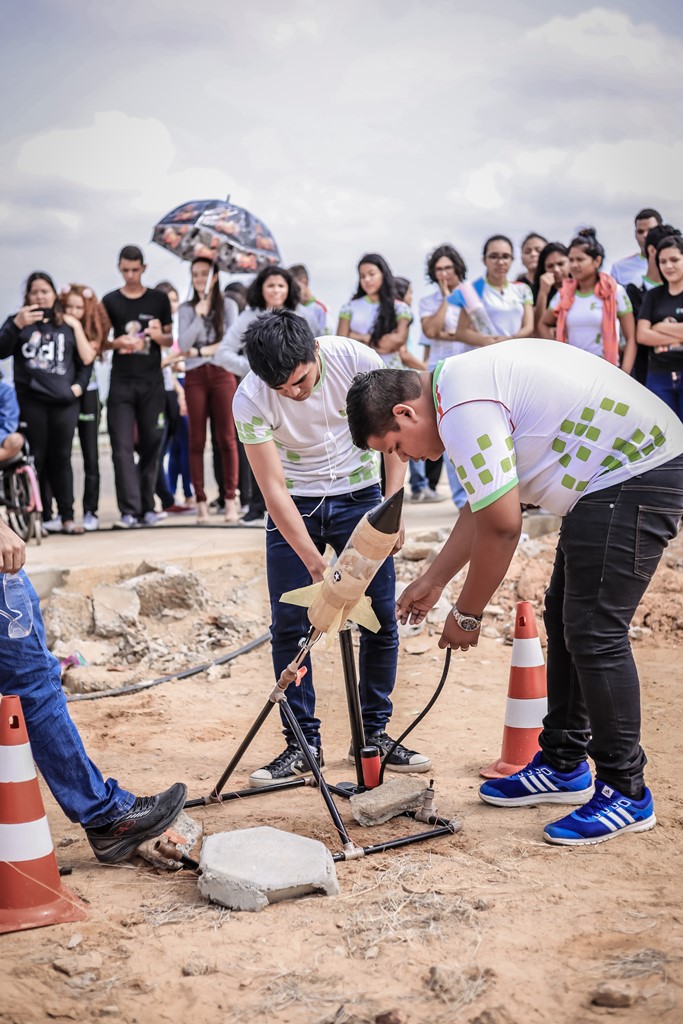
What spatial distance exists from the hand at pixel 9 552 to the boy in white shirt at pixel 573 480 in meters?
1.17

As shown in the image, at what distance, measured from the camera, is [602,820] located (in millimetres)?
3801

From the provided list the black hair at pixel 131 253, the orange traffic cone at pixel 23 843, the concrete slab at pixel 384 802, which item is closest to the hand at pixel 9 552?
the orange traffic cone at pixel 23 843

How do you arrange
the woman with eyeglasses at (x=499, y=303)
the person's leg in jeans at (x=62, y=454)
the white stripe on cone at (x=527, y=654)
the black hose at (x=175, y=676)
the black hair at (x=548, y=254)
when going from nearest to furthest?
the white stripe on cone at (x=527, y=654)
the black hose at (x=175, y=676)
the woman with eyeglasses at (x=499, y=303)
the black hair at (x=548, y=254)
the person's leg in jeans at (x=62, y=454)

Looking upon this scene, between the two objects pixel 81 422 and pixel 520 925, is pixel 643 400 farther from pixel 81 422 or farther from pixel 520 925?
pixel 81 422

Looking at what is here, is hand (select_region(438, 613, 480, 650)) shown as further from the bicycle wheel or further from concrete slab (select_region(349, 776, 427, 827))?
the bicycle wheel

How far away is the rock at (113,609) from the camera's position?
720cm

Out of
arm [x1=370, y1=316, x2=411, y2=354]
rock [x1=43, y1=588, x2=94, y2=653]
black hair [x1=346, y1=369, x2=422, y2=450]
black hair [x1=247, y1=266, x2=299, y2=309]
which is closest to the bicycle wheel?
rock [x1=43, y1=588, x2=94, y2=653]

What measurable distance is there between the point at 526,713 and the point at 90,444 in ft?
22.0

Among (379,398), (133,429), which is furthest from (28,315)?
(379,398)

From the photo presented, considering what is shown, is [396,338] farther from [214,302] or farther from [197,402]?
[197,402]

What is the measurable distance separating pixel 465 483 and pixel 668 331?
4648 millimetres

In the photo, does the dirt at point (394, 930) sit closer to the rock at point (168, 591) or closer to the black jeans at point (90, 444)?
the rock at point (168, 591)

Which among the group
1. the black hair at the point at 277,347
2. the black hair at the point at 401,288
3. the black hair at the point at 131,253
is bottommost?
the black hair at the point at 277,347

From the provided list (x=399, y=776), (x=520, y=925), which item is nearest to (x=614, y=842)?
(x=520, y=925)
